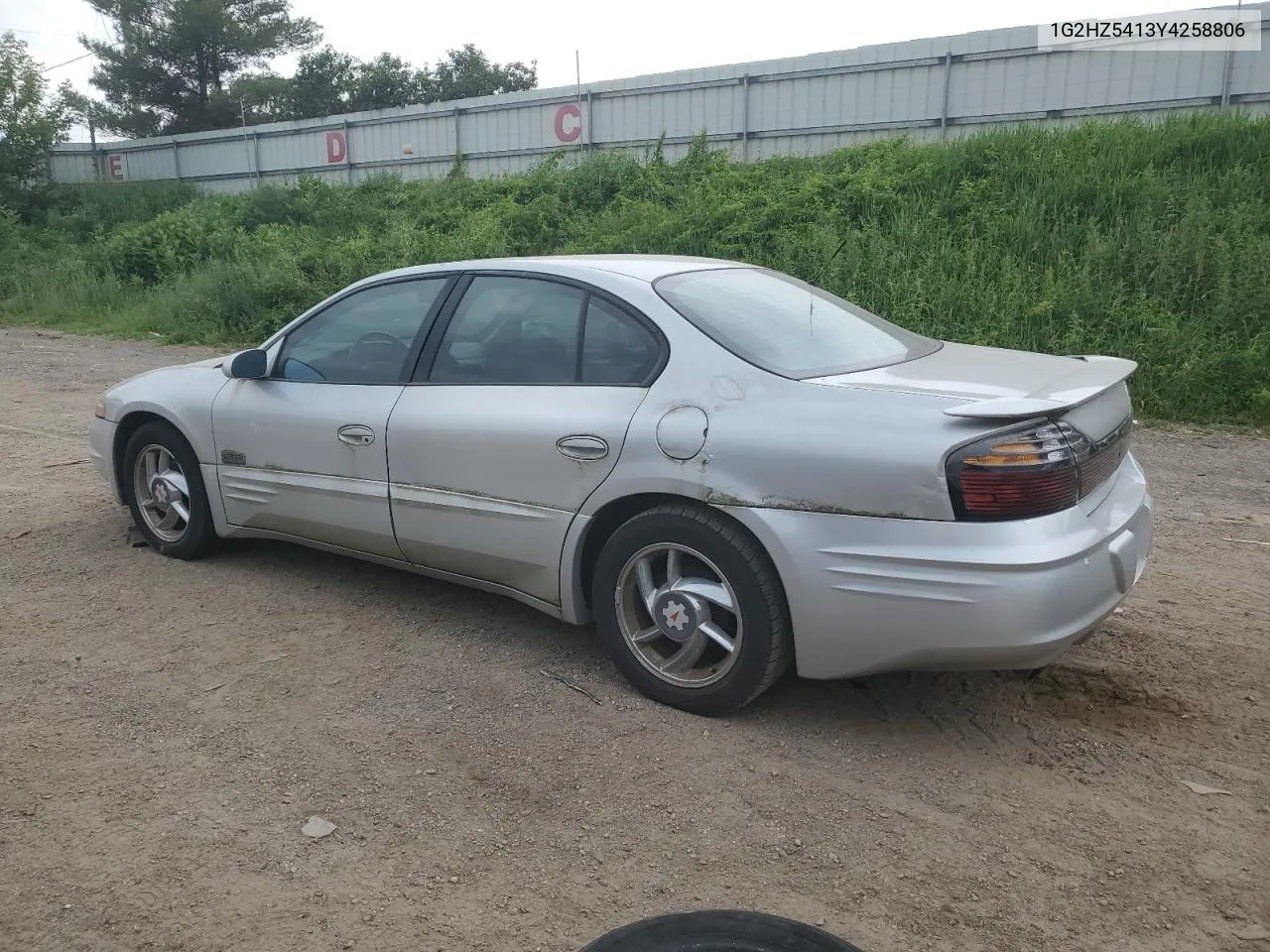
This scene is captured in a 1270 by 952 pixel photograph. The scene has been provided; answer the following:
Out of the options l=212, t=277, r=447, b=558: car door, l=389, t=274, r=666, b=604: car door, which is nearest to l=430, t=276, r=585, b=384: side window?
l=389, t=274, r=666, b=604: car door

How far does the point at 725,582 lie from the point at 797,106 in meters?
15.4

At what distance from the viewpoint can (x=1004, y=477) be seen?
2963 millimetres

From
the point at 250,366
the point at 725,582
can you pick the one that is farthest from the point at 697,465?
the point at 250,366

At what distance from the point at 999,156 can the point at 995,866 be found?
11994mm

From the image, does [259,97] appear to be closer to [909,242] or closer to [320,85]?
[320,85]

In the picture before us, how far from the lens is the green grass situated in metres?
9.62

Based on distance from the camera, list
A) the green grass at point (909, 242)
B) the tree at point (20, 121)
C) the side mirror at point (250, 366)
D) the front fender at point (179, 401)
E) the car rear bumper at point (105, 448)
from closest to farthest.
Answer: the side mirror at point (250, 366) → the front fender at point (179, 401) → the car rear bumper at point (105, 448) → the green grass at point (909, 242) → the tree at point (20, 121)

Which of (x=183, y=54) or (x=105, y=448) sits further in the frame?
(x=183, y=54)

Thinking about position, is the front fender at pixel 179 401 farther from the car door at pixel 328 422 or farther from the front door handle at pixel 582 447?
the front door handle at pixel 582 447

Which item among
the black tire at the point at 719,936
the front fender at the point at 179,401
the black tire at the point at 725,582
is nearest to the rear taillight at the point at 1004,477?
the black tire at the point at 725,582

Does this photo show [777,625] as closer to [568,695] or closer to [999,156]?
[568,695]

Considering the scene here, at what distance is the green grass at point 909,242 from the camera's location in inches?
379

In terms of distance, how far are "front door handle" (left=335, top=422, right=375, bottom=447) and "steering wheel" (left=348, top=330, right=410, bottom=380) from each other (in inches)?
9.2

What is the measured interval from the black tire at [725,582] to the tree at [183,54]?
46.3 metres
